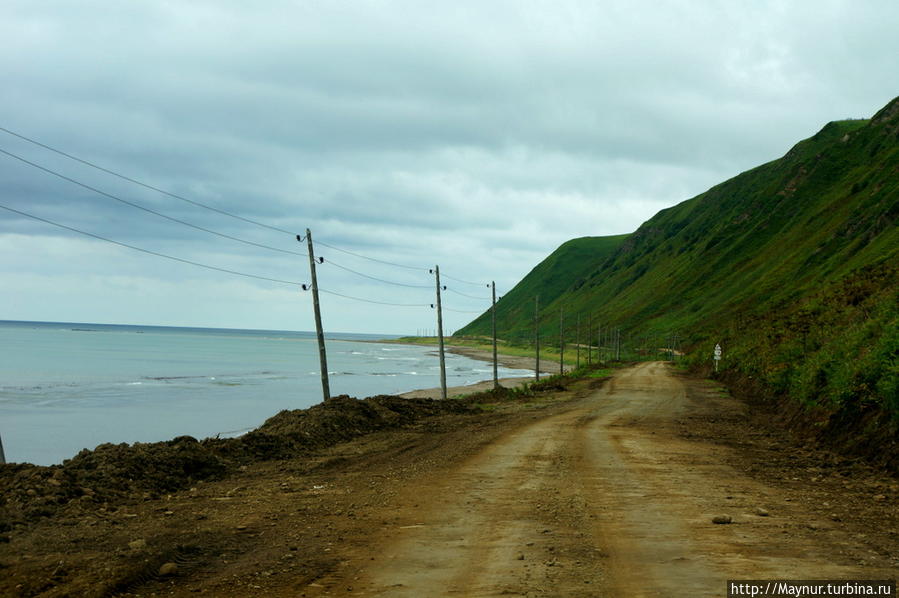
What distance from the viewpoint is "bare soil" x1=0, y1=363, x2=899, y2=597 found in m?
6.81

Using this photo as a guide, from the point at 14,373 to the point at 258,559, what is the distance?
3454 inches

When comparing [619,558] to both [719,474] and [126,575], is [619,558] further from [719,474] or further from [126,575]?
[719,474]

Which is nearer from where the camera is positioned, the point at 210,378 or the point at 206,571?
the point at 206,571

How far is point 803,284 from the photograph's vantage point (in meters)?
79.8

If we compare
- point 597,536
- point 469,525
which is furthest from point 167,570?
point 597,536

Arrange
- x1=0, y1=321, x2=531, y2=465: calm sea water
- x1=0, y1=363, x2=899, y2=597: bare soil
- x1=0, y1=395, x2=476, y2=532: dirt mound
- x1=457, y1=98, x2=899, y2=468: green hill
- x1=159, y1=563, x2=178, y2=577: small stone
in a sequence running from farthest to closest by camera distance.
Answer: x1=0, y1=321, x2=531, y2=465: calm sea water
x1=457, y1=98, x2=899, y2=468: green hill
x1=0, y1=395, x2=476, y2=532: dirt mound
x1=159, y1=563, x2=178, y2=577: small stone
x1=0, y1=363, x2=899, y2=597: bare soil

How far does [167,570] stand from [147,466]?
6.67m

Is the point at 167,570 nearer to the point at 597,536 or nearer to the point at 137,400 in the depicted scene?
the point at 597,536

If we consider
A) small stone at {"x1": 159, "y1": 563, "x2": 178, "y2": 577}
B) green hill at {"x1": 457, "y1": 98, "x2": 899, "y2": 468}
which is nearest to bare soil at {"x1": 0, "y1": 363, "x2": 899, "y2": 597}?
small stone at {"x1": 159, "y1": 563, "x2": 178, "y2": 577}

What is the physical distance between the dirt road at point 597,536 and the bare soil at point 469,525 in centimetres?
3

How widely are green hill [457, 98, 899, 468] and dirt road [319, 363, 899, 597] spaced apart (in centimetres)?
569

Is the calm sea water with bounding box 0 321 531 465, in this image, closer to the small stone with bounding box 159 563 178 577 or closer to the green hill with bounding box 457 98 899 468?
the small stone with bounding box 159 563 178 577

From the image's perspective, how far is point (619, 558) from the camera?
7.32 m

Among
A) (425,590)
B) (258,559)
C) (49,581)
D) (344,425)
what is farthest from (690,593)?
(344,425)
